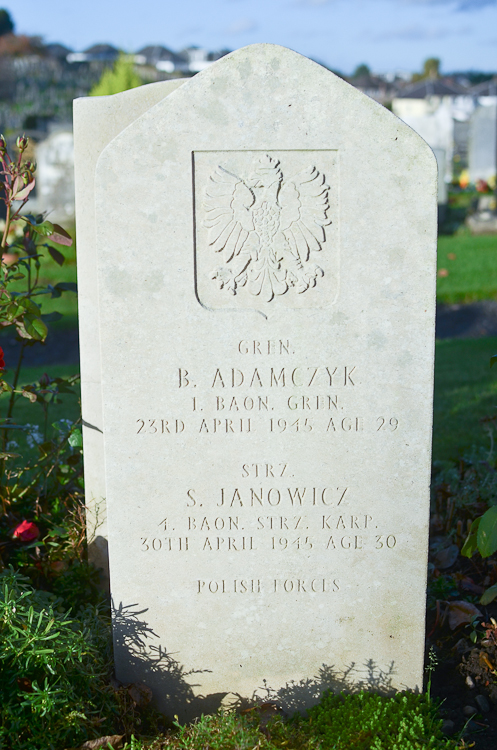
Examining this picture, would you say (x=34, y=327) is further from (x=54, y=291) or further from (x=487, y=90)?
(x=487, y=90)

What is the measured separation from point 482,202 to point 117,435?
1679cm

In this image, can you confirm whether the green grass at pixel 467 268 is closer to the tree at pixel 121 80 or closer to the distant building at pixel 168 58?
the tree at pixel 121 80

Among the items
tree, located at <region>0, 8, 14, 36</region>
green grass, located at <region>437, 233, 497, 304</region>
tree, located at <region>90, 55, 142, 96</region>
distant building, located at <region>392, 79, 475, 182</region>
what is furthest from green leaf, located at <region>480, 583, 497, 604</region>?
tree, located at <region>0, 8, 14, 36</region>

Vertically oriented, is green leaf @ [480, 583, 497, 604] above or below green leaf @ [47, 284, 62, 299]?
below

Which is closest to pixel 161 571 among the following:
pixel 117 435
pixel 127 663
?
pixel 127 663

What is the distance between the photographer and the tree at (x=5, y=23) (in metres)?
44.5

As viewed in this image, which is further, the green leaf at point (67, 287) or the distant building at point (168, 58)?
the distant building at point (168, 58)

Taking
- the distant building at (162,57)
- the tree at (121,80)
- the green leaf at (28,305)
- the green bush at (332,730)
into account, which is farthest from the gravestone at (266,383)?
the distant building at (162,57)

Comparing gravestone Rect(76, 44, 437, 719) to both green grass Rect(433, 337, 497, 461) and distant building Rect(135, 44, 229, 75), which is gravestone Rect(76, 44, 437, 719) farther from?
distant building Rect(135, 44, 229, 75)

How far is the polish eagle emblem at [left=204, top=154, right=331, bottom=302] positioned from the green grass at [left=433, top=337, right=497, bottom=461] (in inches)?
94.7

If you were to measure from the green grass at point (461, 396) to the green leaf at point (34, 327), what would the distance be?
8.78ft

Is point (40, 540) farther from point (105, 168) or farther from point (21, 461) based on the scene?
point (105, 168)

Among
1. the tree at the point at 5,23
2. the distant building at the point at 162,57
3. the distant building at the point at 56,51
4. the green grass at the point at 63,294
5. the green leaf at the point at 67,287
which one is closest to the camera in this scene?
the green leaf at the point at 67,287

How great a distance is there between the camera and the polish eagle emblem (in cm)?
238
